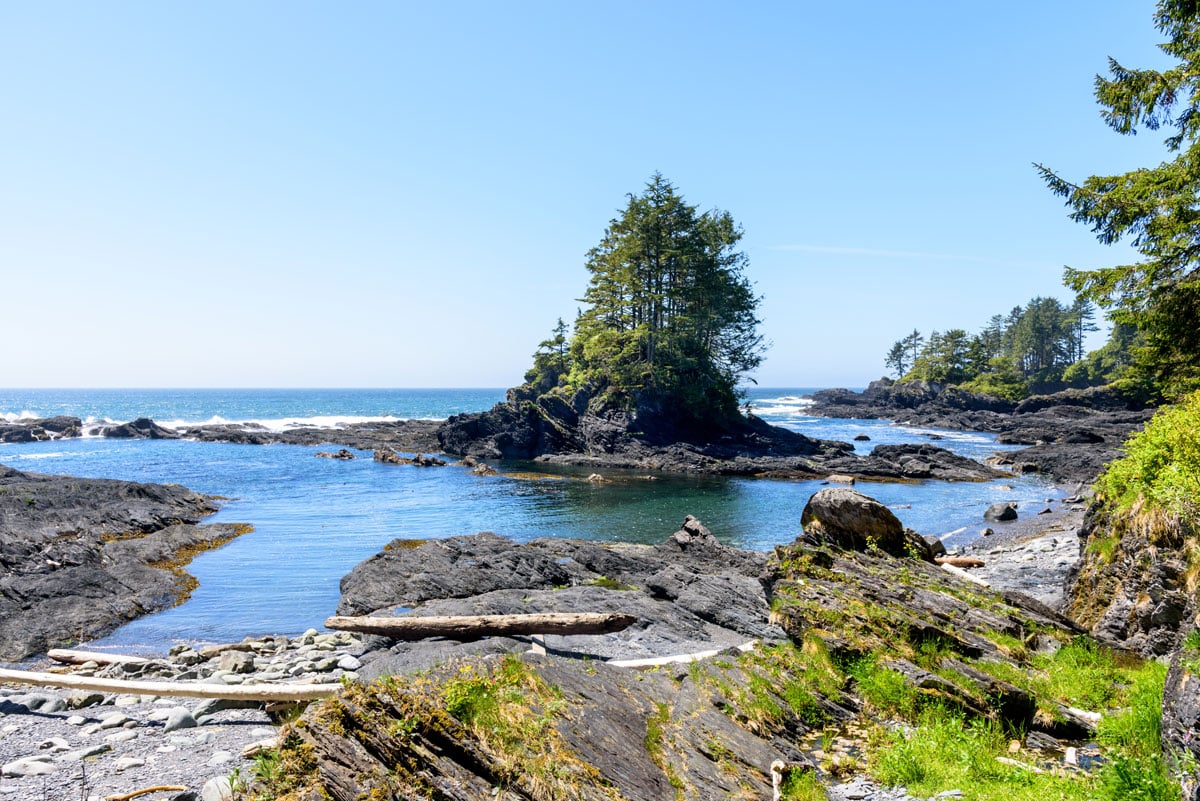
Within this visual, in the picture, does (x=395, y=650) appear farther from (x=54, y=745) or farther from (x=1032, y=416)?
(x=1032, y=416)

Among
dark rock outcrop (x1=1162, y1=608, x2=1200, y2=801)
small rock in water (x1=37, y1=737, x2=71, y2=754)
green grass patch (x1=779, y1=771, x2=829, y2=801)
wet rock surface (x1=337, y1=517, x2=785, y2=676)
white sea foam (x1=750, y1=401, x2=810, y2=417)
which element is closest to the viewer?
dark rock outcrop (x1=1162, y1=608, x2=1200, y2=801)

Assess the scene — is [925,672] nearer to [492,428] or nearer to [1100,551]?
[1100,551]

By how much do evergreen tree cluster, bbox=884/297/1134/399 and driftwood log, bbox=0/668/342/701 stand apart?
114427mm

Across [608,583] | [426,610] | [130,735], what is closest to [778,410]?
[608,583]

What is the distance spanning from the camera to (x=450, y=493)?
39625 mm

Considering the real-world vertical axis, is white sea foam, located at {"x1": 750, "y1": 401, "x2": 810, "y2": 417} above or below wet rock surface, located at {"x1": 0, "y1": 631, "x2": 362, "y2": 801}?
above

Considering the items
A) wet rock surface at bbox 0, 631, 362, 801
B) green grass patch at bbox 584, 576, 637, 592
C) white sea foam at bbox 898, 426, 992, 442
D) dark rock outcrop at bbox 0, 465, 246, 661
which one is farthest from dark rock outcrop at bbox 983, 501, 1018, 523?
white sea foam at bbox 898, 426, 992, 442

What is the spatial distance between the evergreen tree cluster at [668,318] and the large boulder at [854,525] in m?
45.4

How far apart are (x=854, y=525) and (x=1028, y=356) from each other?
142783 mm

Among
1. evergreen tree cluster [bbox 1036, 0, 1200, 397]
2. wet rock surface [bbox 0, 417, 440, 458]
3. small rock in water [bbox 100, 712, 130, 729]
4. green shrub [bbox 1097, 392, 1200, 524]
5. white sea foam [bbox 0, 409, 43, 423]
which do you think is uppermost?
evergreen tree cluster [bbox 1036, 0, 1200, 397]

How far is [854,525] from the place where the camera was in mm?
12258

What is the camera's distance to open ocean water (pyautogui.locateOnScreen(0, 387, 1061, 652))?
1716 centimetres

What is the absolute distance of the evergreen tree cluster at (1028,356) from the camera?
103812 millimetres

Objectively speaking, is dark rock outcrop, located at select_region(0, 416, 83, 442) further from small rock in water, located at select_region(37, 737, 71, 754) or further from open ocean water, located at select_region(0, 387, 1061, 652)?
small rock in water, located at select_region(37, 737, 71, 754)
